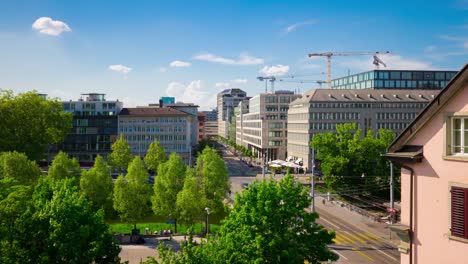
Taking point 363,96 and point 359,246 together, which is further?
point 363,96

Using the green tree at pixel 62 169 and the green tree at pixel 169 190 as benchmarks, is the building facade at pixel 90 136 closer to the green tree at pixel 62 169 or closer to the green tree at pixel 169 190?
the green tree at pixel 62 169

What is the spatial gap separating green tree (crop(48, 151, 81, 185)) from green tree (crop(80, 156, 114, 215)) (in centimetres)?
695

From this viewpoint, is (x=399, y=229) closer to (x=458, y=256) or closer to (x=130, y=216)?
(x=458, y=256)

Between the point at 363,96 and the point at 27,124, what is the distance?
279 ft

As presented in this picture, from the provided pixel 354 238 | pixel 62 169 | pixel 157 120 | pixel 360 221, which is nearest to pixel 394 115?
pixel 157 120

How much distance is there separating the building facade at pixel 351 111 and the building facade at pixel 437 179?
10060cm

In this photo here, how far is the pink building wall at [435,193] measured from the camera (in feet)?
38.9

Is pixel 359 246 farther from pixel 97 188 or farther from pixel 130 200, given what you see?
pixel 97 188

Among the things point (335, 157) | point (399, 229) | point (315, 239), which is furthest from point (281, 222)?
point (335, 157)

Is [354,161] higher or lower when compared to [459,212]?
lower

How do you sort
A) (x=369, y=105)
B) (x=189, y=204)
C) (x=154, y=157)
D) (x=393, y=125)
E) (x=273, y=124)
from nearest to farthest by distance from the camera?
(x=189, y=204) → (x=154, y=157) → (x=369, y=105) → (x=393, y=125) → (x=273, y=124)

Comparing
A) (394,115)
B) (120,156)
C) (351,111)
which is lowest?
(120,156)

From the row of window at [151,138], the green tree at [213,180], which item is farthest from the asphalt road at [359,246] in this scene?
the row of window at [151,138]

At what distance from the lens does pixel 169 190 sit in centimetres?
5144
